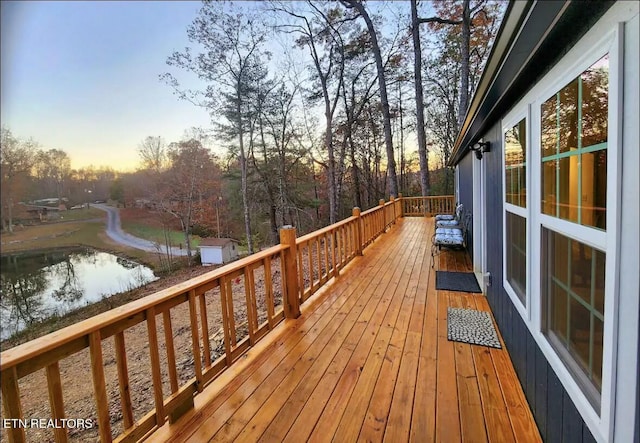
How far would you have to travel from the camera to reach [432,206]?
12.5 meters

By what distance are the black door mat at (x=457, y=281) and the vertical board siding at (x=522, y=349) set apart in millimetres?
509

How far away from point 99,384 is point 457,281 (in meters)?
3.96

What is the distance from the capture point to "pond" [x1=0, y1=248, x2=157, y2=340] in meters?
1.68

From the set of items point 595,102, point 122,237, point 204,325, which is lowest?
point 204,325

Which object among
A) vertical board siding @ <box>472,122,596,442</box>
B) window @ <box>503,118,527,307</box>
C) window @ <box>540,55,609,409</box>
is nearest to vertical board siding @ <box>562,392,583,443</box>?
vertical board siding @ <box>472,122,596,442</box>

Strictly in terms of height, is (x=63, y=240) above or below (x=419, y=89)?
below

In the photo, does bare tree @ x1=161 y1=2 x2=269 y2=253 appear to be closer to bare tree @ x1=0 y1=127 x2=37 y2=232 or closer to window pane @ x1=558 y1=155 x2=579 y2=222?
bare tree @ x1=0 y1=127 x2=37 y2=232

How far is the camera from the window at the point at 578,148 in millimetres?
1035

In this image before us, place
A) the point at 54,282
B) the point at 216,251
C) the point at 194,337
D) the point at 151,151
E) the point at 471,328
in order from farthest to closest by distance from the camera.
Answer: the point at 216,251
the point at 151,151
the point at 54,282
the point at 471,328
the point at 194,337

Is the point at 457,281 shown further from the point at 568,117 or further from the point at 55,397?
the point at 55,397

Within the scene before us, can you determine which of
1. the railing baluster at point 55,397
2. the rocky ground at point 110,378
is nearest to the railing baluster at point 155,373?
the railing baluster at point 55,397

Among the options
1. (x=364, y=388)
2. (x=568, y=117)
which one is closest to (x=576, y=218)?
(x=568, y=117)

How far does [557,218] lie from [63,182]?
2.91 metres

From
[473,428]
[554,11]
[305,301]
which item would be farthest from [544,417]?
[305,301]
